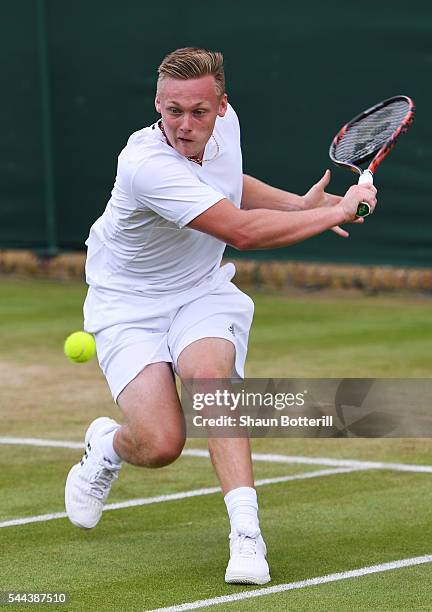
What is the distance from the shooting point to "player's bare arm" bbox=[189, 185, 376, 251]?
4.70 metres

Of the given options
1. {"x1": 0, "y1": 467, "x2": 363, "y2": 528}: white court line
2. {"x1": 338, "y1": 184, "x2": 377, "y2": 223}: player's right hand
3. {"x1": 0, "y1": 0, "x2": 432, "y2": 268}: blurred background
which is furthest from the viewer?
{"x1": 0, "y1": 0, "x2": 432, "y2": 268}: blurred background

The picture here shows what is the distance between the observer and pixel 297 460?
6.75 meters

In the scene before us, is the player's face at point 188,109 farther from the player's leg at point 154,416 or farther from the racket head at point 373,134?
the player's leg at point 154,416

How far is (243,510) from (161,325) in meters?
0.78

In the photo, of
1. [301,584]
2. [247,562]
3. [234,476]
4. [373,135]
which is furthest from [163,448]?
[373,135]

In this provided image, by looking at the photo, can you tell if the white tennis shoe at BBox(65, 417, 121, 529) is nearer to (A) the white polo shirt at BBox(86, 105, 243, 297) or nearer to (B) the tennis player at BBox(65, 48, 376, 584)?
(B) the tennis player at BBox(65, 48, 376, 584)

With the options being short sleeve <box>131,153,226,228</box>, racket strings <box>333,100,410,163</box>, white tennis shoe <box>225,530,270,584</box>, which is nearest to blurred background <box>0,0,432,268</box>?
racket strings <box>333,100,410,163</box>

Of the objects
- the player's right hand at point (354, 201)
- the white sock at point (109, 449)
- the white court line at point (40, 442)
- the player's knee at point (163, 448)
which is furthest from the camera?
the white court line at point (40, 442)

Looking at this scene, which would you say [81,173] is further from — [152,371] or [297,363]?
[152,371]

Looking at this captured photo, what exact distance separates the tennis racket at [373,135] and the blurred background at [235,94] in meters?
6.28

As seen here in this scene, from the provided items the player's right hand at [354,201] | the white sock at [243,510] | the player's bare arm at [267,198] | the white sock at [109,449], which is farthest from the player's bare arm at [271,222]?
the white sock at [109,449]

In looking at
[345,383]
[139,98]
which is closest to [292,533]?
[345,383]

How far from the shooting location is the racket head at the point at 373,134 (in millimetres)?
5309

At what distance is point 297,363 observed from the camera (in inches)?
368
